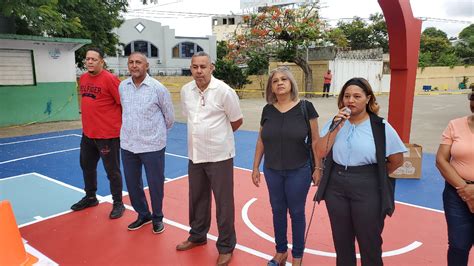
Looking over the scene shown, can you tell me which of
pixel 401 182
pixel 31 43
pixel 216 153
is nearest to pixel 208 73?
pixel 216 153

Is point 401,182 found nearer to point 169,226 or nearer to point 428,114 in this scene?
point 169,226

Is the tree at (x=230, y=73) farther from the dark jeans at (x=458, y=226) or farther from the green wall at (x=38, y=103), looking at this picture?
the dark jeans at (x=458, y=226)

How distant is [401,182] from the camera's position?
225 inches

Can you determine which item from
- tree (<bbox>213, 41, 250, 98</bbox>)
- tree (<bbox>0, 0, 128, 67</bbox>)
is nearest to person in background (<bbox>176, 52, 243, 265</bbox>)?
tree (<bbox>0, 0, 128, 67</bbox>)

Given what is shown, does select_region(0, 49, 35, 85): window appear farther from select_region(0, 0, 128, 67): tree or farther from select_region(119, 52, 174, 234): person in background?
select_region(119, 52, 174, 234): person in background

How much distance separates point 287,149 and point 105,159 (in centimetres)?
237

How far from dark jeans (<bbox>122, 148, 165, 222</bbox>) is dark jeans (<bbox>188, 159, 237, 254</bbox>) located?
515 millimetres

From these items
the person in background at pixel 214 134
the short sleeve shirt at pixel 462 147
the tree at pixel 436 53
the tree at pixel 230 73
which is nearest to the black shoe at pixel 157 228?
the person in background at pixel 214 134

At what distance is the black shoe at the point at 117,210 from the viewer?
4.28m

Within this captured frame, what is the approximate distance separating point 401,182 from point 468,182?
3583 mm

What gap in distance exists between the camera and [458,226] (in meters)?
2.39

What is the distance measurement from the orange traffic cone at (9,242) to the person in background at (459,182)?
10.9 ft

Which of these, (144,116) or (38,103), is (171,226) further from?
(38,103)

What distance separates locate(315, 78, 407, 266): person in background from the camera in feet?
7.70
